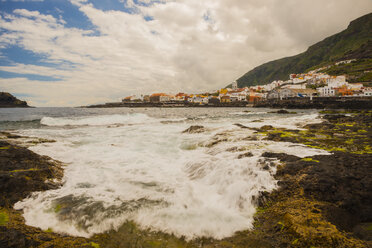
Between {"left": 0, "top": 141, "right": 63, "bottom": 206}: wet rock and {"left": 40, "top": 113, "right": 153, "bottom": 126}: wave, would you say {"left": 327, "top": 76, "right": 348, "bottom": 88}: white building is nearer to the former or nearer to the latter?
{"left": 40, "top": 113, "right": 153, "bottom": 126}: wave

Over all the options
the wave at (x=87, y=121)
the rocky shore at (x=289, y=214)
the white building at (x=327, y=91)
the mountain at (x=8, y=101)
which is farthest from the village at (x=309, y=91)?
the mountain at (x=8, y=101)

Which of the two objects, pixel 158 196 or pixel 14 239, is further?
pixel 158 196

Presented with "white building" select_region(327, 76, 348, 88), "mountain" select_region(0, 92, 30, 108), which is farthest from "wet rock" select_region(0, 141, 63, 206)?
"mountain" select_region(0, 92, 30, 108)

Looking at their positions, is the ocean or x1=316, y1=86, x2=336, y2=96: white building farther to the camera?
x1=316, y1=86, x2=336, y2=96: white building

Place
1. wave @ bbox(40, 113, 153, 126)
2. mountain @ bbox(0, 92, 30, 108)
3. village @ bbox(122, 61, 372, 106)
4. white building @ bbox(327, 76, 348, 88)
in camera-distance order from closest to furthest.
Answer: wave @ bbox(40, 113, 153, 126) < village @ bbox(122, 61, 372, 106) < white building @ bbox(327, 76, 348, 88) < mountain @ bbox(0, 92, 30, 108)

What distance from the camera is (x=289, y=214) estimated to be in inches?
147

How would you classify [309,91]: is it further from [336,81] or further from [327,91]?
[336,81]

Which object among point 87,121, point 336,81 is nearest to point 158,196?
point 87,121

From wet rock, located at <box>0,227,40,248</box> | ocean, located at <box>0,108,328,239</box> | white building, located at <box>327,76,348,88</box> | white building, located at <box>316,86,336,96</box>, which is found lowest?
ocean, located at <box>0,108,328,239</box>

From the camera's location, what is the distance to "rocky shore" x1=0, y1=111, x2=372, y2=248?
10.3 feet

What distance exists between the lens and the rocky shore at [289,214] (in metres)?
3.14

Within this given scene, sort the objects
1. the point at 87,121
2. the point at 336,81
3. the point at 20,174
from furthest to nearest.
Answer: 1. the point at 336,81
2. the point at 87,121
3. the point at 20,174

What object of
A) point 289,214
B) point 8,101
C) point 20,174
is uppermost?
point 8,101

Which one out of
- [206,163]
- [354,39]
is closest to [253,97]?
[206,163]
